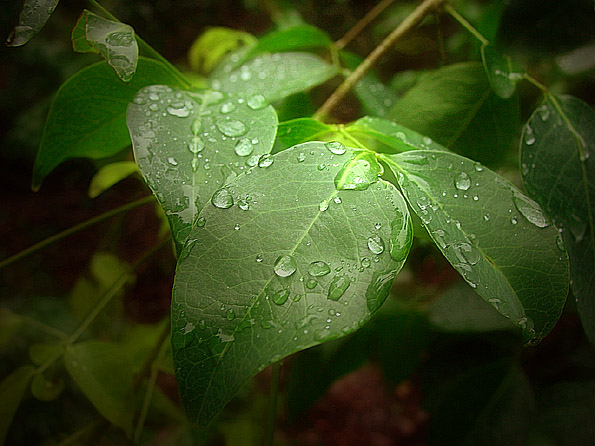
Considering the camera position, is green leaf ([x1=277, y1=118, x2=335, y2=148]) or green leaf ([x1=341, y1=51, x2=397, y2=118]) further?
green leaf ([x1=341, y1=51, x2=397, y2=118])

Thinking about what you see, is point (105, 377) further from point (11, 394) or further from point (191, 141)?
point (191, 141)

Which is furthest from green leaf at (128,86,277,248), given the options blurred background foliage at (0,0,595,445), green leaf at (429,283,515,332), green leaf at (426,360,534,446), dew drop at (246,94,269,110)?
green leaf at (426,360,534,446)

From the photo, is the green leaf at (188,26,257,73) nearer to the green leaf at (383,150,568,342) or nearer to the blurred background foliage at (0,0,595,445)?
the blurred background foliage at (0,0,595,445)

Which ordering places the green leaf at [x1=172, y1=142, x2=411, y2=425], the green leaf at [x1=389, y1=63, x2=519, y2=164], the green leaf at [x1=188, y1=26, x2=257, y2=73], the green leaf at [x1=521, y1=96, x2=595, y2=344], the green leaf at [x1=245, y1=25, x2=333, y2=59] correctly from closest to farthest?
the green leaf at [x1=172, y1=142, x2=411, y2=425], the green leaf at [x1=521, y1=96, x2=595, y2=344], the green leaf at [x1=389, y1=63, x2=519, y2=164], the green leaf at [x1=245, y1=25, x2=333, y2=59], the green leaf at [x1=188, y1=26, x2=257, y2=73]

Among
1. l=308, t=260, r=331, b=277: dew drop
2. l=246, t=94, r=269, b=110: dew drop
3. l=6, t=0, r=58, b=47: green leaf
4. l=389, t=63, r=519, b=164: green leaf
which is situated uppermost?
l=6, t=0, r=58, b=47: green leaf

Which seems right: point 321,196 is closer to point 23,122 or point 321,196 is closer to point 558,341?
point 558,341

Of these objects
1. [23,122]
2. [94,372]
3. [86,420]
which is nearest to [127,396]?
[94,372]

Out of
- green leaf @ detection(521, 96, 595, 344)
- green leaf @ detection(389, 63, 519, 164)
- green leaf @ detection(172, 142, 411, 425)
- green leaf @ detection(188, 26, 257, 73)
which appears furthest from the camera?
green leaf @ detection(188, 26, 257, 73)

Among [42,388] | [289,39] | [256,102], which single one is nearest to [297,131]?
[256,102]
